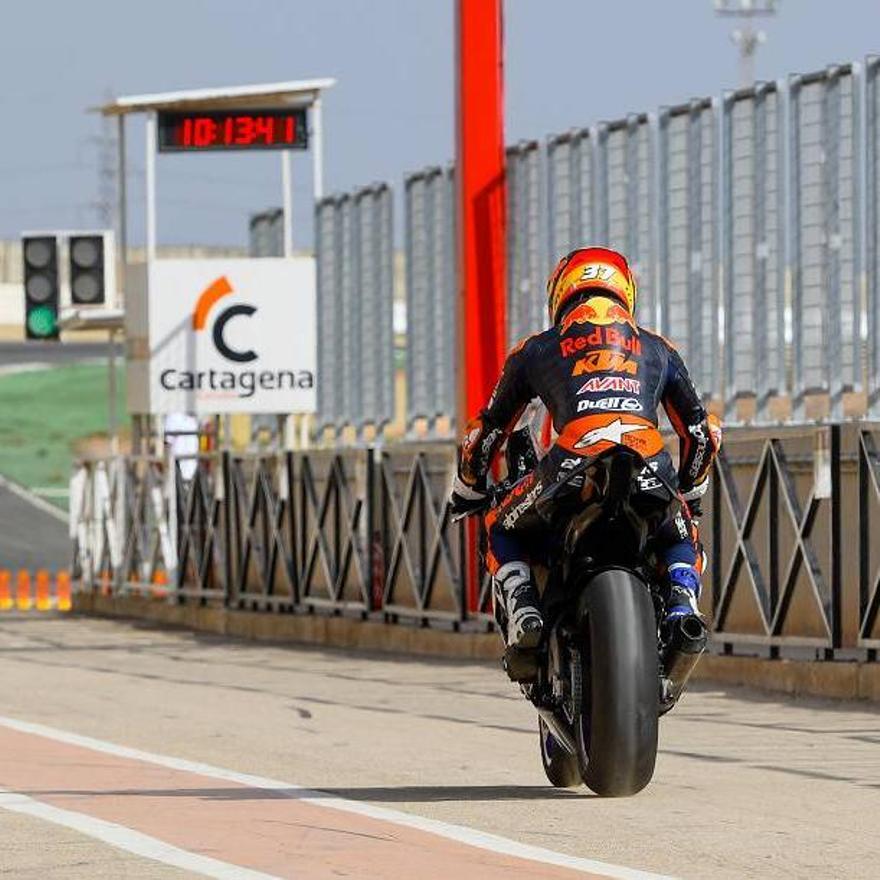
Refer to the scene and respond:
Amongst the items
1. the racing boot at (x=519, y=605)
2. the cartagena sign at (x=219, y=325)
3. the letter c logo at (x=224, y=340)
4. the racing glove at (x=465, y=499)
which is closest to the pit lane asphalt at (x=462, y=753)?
the racing boot at (x=519, y=605)

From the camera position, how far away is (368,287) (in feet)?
98.3

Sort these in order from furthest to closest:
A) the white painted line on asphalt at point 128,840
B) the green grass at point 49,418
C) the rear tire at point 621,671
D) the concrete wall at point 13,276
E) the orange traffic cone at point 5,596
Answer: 1. the concrete wall at point 13,276
2. the green grass at point 49,418
3. the orange traffic cone at point 5,596
4. the rear tire at point 621,671
5. the white painted line on asphalt at point 128,840

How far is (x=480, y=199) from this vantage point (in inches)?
904

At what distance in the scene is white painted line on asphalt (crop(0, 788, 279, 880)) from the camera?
815cm

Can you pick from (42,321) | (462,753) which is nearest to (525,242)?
(42,321)

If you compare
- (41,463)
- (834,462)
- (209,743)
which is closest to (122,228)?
(834,462)

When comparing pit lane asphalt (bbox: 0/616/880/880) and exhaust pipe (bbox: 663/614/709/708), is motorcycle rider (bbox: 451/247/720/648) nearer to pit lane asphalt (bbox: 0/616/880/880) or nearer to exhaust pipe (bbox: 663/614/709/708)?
exhaust pipe (bbox: 663/614/709/708)

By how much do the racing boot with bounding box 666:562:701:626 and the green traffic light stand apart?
21.4 meters

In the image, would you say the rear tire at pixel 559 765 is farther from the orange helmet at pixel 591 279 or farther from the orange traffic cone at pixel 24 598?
the orange traffic cone at pixel 24 598

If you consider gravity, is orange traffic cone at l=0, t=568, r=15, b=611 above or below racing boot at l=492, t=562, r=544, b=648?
below

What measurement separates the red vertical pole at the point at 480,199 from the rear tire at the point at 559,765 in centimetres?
1177

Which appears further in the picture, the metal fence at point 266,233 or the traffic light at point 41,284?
the metal fence at point 266,233

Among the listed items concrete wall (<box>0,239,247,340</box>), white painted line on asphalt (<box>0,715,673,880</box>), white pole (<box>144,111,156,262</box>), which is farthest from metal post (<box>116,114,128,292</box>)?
concrete wall (<box>0,239,247,340</box>)

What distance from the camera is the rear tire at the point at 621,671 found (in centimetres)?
955
